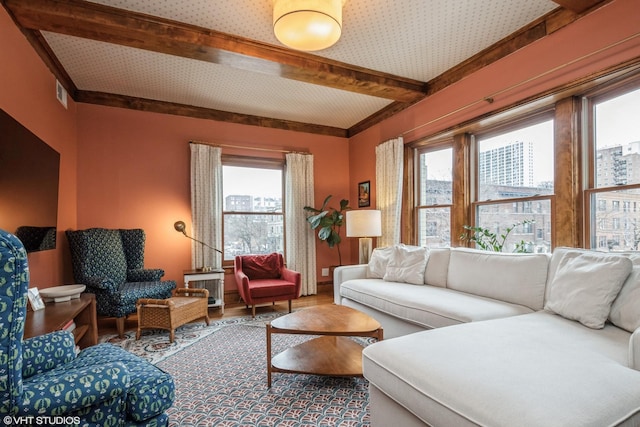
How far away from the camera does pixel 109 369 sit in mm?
1195

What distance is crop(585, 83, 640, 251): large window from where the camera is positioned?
7.79 ft

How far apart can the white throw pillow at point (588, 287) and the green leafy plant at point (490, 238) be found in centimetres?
98

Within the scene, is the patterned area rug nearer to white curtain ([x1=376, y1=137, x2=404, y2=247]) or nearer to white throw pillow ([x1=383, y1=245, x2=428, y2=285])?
white throw pillow ([x1=383, y1=245, x2=428, y2=285])

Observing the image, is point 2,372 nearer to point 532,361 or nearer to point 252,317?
point 532,361

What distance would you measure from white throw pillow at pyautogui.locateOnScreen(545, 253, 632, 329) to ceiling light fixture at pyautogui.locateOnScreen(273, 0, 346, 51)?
7.44 feet

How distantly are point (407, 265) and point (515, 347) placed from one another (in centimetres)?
188

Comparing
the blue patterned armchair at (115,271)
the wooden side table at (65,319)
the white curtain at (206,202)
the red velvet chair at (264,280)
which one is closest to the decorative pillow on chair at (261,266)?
the red velvet chair at (264,280)

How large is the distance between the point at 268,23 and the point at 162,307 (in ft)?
9.26

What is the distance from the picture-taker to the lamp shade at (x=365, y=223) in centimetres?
425

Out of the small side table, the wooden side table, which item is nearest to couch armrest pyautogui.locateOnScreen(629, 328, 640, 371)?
the wooden side table

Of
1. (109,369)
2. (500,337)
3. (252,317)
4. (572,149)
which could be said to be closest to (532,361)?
(500,337)

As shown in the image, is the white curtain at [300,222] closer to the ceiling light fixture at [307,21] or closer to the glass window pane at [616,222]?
the ceiling light fixture at [307,21]

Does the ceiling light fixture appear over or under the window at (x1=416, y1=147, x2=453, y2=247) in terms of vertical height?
over

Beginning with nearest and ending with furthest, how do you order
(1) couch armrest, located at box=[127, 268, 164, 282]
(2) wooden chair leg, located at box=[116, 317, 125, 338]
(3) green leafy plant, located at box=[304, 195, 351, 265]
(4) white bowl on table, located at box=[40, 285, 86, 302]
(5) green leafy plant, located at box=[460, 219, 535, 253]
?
(4) white bowl on table, located at box=[40, 285, 86, 302]
(5) green leafy plant, located at box=[460, 219, 535, 253]
(2) wooden chair leg, located at box=[116, 317, 125, 338]
(1) couch armrest, located at box=[127, 268, 164, 282]
(3) green leafy plant, located at box=[304, 195, 351, 265]
